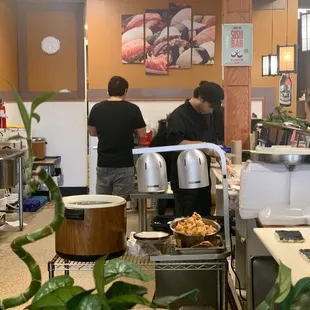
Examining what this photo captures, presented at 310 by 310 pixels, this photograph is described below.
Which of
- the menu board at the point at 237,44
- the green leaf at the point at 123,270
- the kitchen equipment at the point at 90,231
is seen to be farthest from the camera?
the menu board at the point at 237,44

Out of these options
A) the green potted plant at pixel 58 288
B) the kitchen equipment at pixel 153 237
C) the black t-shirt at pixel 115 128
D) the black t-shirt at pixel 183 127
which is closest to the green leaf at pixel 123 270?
the green potted plant at pixel 58 288

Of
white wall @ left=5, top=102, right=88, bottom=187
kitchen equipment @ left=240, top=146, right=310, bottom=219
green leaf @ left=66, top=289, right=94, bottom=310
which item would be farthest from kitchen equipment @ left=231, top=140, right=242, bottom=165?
green leaf @ left=66, top=289, right=94, bottom=310

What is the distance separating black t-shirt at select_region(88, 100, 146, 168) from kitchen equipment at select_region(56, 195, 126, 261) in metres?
2.34

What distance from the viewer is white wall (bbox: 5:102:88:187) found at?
25.7ft

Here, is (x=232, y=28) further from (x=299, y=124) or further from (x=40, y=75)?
(x=40, y=75)

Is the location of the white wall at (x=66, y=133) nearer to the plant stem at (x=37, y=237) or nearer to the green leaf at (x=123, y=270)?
the green leaf at (x=123, y=270)

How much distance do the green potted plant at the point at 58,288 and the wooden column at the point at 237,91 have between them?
4684mm

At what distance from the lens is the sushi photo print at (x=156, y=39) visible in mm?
7289

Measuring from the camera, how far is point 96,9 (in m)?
7.25

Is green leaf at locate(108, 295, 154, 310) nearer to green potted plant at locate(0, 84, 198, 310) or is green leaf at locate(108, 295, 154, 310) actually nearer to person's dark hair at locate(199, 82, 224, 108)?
green potted plant at locate(0, 84, 198, 310)

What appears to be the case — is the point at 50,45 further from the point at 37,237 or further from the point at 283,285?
the point at 283,285

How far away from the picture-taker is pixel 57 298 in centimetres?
98

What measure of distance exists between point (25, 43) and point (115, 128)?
163 inches

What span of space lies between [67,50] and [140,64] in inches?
50.2
